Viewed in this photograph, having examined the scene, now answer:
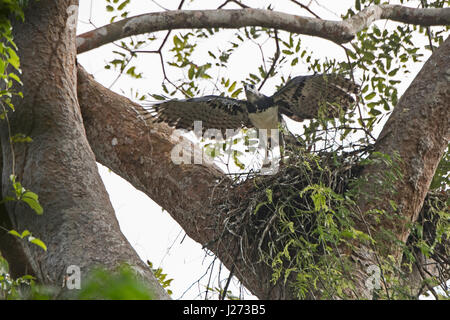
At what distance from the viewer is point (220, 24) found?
14.0ft

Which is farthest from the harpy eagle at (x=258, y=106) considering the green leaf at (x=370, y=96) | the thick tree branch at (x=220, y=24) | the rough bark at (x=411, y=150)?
the rough bark at (x=411, y=150)

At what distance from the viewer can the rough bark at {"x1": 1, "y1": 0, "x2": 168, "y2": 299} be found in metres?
2.38

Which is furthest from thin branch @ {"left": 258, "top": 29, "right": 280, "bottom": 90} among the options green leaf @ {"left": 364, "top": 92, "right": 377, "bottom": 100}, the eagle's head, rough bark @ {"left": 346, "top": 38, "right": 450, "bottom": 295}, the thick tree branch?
rough bark @ {"left": 346, "top": 38, "right": 450, "bottom": 295}

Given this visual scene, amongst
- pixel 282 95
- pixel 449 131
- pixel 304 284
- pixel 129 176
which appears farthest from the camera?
pixel 282 95

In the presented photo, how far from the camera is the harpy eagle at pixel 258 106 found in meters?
4.89

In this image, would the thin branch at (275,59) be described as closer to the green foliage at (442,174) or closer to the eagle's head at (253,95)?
the eagle's head at (253,95)

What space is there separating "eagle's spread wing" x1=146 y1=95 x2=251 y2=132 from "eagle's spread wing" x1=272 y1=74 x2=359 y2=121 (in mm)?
372

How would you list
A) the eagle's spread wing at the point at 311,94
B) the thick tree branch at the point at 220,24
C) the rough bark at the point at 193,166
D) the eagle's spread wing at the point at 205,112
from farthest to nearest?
the eagle's spread wing at the point at 205,112 < the eagle's spread wing at the point at 311,94 < the thick tree branch at the point at 220,24 < the rough bark at the point at 193,166

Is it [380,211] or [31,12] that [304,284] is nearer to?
[380,211]

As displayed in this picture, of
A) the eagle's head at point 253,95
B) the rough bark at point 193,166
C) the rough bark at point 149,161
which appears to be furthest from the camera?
the eagle's head at point 253,95

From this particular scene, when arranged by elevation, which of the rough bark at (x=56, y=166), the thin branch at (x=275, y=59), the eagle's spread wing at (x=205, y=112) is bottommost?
the rough bark at (x=56, y=166)

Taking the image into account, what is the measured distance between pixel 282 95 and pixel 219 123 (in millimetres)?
619

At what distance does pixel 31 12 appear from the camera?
344 cm
